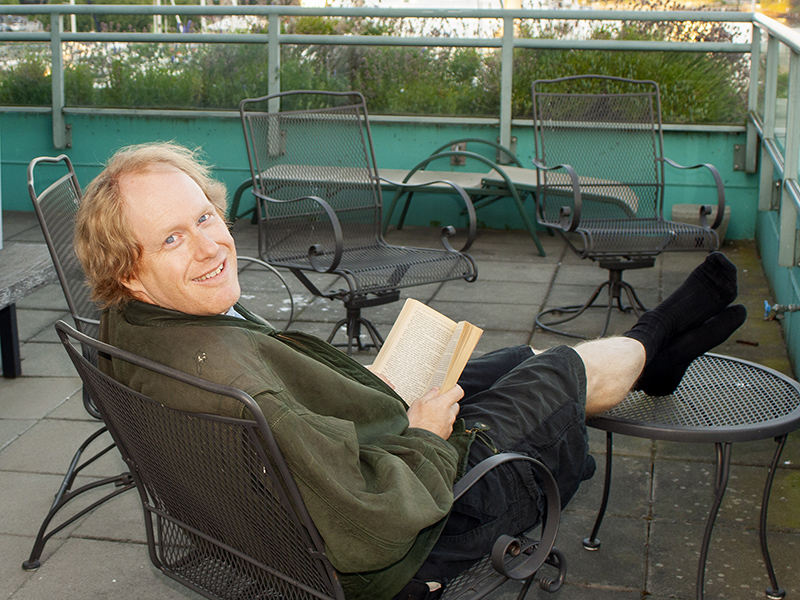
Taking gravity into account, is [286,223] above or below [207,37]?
below

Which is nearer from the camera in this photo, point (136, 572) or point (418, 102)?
point (136, 572)

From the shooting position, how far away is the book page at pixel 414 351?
227cm

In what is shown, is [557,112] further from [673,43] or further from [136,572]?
[136,572]

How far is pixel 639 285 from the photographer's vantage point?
214 inches

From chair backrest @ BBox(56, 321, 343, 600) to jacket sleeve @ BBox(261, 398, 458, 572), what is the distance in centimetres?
3

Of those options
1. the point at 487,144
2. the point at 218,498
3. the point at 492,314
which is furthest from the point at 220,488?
the point at 487,144

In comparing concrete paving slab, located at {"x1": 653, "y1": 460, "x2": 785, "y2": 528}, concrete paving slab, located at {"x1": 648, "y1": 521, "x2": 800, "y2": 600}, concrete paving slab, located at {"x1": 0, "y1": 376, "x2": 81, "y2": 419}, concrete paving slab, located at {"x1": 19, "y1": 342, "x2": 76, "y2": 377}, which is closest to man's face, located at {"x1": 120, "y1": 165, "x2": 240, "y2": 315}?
concrete paving slab, located at {"x1": 648, "y1": 521, "x2": 800, "y2": 600}

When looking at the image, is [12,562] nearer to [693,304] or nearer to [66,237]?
[66,237]

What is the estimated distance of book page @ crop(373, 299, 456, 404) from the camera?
227cm

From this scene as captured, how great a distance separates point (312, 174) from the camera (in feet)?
15.8

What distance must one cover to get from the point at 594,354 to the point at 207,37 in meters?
5.78

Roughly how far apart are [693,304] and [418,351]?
0.78m

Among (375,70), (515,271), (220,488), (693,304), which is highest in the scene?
(375,70)

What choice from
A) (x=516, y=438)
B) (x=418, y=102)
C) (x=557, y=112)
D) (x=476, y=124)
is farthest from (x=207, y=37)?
(x=516, y=438)
